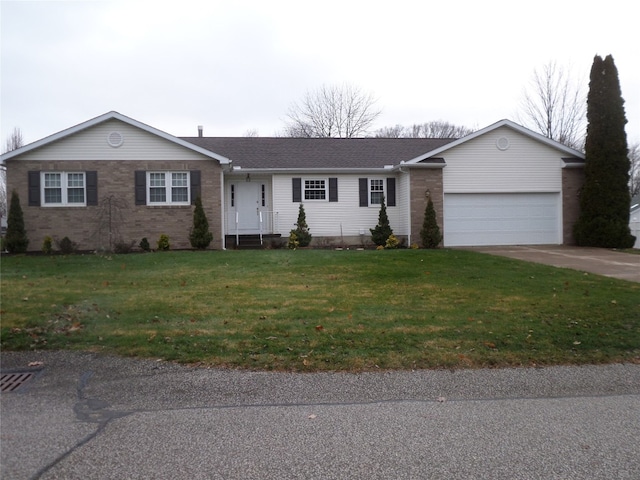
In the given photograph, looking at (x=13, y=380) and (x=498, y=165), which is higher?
(x=498, y=165)

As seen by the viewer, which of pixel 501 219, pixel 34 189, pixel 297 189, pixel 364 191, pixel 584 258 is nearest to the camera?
pixel 584 258

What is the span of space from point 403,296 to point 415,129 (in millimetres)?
52803

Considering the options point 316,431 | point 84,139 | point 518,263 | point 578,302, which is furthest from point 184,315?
point 84,139

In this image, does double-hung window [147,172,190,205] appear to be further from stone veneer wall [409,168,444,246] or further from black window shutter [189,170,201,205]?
stone veneer wall [409,168,444,246]

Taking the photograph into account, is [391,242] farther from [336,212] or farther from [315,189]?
[315,189]

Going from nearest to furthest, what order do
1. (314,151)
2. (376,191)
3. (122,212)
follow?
(122,212) < (376,191) < (314,151)

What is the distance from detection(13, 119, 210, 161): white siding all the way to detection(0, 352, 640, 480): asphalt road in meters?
13.8

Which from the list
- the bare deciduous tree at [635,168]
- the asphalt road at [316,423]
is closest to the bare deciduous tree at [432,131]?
the bare deciduous tree at [635,168]

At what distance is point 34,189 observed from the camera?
18.2 metres

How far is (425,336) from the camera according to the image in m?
6.70

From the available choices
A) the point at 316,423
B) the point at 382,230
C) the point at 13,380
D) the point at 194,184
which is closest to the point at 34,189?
the point at 194,184

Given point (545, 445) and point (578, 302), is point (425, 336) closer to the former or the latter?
point (545, 445)

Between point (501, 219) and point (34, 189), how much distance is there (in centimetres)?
1710

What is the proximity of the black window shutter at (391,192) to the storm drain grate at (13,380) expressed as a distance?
55.9 ft
